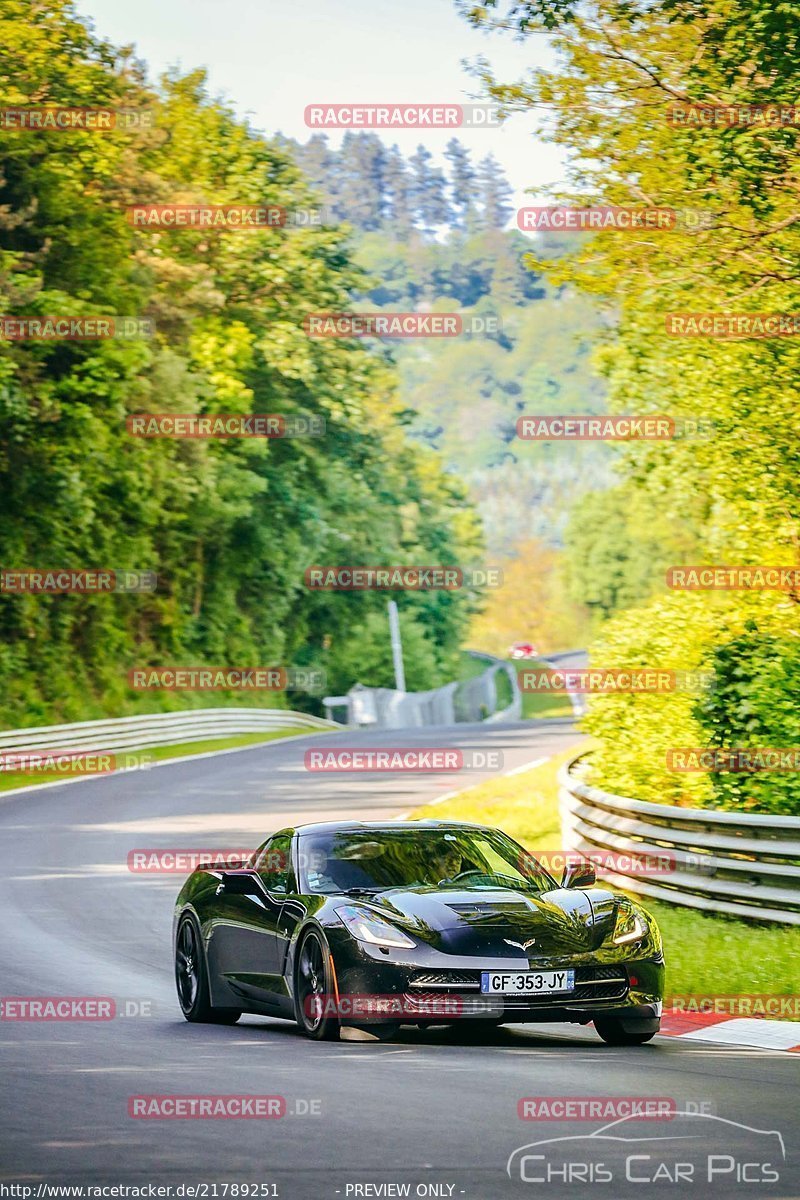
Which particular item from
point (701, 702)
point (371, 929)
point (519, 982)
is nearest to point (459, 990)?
point (519, 982)

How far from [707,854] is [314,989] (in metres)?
5.50

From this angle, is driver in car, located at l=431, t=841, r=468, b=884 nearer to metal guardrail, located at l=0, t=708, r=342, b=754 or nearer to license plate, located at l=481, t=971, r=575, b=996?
license plate, located at l=481, t=971, r=575, b=996

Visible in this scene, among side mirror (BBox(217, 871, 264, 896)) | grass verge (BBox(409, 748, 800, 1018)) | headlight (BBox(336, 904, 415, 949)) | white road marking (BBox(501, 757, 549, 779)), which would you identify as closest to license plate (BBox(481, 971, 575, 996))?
headlight (BBox(336, 904, 415, 949))

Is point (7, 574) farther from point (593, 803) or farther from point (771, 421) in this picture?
point (593, 803)

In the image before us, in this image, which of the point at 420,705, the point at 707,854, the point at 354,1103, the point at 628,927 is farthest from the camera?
the point at 420,705

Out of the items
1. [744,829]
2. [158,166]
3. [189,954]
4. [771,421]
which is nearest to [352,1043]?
[189,954]

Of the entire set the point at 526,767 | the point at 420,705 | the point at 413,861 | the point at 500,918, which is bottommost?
the point at 420,705

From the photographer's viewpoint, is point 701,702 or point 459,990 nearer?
point 459,990

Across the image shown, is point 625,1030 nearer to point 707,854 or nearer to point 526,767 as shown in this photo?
point 707,854

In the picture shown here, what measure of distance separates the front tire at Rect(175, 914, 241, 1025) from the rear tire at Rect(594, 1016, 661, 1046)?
247 centimetres

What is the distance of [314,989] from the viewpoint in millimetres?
10242

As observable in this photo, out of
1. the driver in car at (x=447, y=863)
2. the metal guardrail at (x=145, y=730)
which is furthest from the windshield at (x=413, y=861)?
the metal guardrail at (x=145, y=730)

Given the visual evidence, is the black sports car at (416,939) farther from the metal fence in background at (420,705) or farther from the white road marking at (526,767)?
the metal fence in background at (420,705)

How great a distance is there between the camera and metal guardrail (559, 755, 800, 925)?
13.4m
